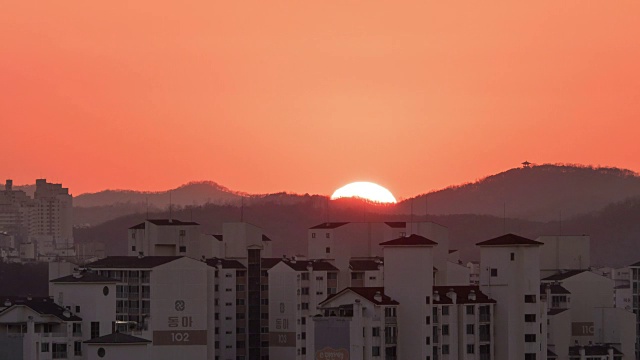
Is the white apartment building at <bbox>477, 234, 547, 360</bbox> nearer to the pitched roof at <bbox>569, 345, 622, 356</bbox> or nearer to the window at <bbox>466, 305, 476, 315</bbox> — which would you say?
the window at <bbox>466, 305, 476, 315</bbox>

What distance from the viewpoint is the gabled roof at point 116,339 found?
281 feet

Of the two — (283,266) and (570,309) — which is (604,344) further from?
(283,266)

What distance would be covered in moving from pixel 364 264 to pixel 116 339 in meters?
29.6

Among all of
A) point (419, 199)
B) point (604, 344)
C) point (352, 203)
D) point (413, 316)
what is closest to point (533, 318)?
point (413, 316)

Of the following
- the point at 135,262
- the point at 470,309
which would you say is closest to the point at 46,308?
the point at 135,262

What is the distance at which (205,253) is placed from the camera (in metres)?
118

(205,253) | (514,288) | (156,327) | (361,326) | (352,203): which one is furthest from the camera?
(352,203)

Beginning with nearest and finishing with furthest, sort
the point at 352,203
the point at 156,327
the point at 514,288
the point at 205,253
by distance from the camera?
the point at 514,288 → the point at 156,327 → the point at 205,253 → the point at 352,203

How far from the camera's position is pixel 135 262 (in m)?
105

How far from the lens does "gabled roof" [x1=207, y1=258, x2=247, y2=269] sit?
364 ft

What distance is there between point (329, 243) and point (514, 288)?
25.9 meters

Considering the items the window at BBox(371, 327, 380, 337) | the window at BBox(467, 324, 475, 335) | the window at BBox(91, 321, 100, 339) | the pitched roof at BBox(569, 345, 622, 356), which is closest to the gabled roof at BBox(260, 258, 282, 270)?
the pitched roof at BBox(569, 345, 622, 356)

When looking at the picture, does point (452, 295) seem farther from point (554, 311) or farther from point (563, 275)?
point (563, 275)

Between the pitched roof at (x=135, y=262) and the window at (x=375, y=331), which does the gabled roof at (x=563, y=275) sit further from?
the window at (x=375, y=331)
